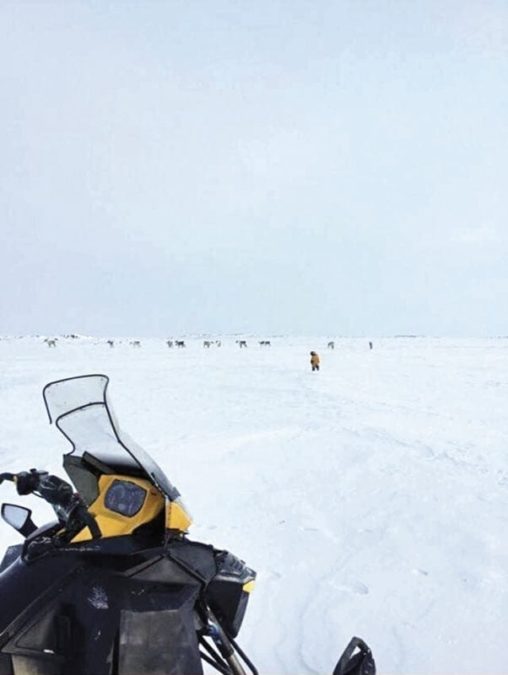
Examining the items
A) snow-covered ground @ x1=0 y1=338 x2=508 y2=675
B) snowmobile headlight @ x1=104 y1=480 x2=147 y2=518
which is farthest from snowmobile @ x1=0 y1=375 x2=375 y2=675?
snow-covered ground @ x1=0 y1=338 x2=508 y2=675

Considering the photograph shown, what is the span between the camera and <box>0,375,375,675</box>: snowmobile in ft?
5.63

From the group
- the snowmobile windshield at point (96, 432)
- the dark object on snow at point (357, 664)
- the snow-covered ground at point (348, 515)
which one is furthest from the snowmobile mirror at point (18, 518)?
the snow-covered ground at point (348, 515)

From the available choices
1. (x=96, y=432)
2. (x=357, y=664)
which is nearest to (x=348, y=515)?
(x=357, y=664)

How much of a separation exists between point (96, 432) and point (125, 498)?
14.1 inches

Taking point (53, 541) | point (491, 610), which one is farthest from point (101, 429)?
point (491, 610)

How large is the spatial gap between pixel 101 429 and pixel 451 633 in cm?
264

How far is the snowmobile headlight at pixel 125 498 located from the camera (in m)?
1.86

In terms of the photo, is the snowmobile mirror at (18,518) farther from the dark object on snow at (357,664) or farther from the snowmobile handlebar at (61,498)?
the dark object on snow at (357,664)

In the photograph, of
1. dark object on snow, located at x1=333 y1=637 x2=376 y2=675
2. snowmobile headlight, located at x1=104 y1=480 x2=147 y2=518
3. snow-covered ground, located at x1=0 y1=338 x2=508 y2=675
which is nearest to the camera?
snowmobile headlight, located at x1=104 y1=480 x2=147 y2=518

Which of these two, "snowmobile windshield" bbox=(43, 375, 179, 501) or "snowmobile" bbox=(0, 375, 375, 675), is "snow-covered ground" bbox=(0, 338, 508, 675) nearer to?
"snowmobile" bbox=(0, 375, 375, 675)

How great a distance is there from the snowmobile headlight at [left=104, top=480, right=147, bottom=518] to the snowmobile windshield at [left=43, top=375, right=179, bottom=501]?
0.17 ft

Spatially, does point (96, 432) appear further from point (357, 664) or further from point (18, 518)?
point (357, 664)

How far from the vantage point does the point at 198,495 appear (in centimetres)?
559

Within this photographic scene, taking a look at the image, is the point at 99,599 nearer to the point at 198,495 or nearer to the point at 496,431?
the point at 198,495
